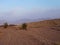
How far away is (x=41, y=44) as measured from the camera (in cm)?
1555

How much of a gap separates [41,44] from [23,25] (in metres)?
36.0

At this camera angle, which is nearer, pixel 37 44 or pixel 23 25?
pixel 37 44

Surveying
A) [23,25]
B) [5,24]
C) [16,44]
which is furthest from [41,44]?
[5,24]

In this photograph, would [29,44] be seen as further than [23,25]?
No

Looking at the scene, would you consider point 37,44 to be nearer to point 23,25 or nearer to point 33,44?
point 33,44

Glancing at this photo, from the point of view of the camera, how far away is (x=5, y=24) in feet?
218

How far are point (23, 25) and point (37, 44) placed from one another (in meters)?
35.8

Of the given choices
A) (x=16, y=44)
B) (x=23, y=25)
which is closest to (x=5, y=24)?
(x=23, y=25)

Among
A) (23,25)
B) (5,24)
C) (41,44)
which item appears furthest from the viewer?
(5,24)

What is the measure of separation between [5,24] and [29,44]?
51257mm

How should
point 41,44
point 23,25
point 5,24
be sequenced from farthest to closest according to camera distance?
Result: point 5,24 → point 23,25 → point 41,44

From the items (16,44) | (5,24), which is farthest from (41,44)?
(5,24)

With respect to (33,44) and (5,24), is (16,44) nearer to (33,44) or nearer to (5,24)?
(33,44)

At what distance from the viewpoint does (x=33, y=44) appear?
15.8 m
